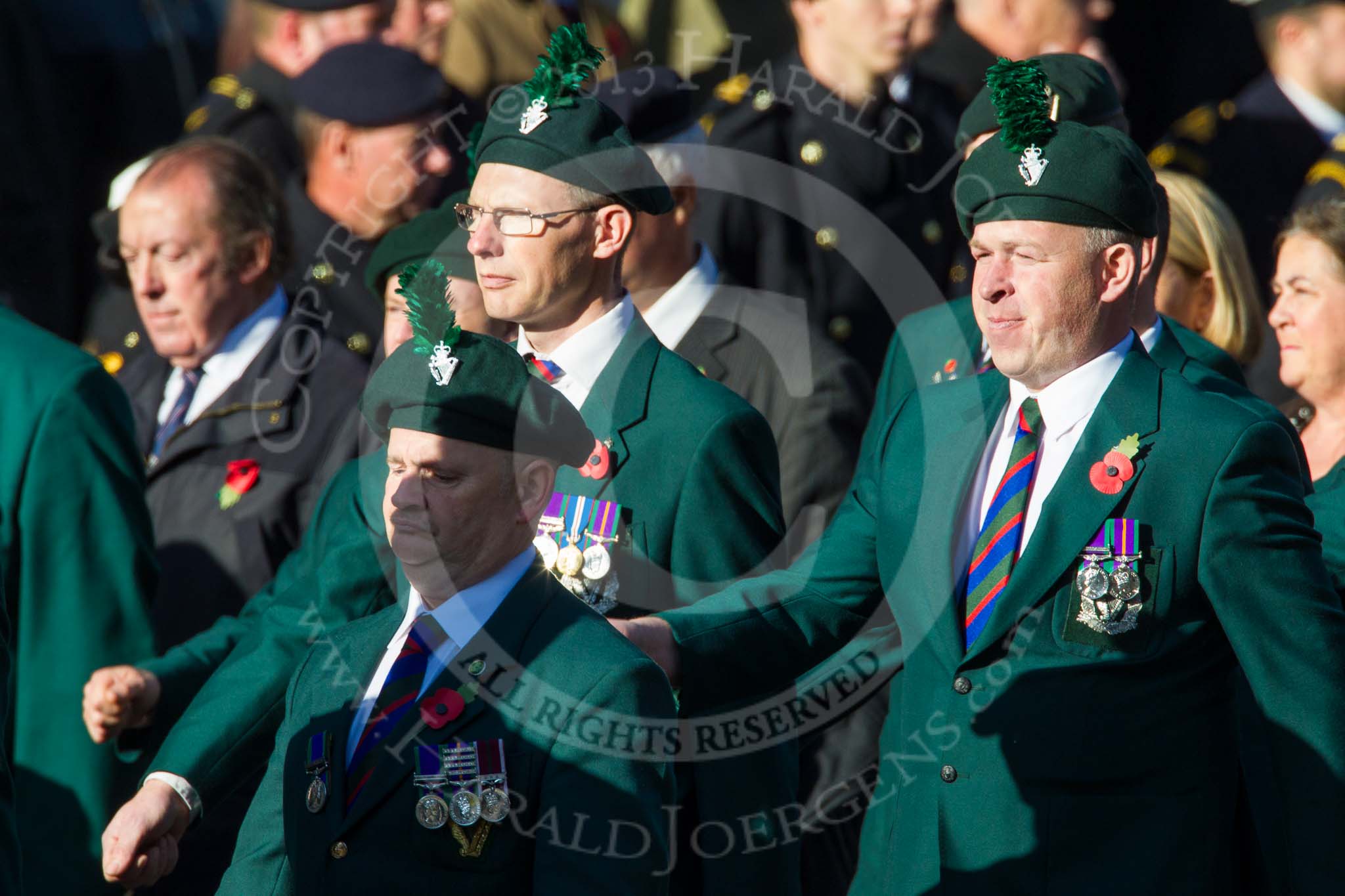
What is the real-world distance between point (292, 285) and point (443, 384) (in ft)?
10.7

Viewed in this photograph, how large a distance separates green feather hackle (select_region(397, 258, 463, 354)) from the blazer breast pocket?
4.05ft

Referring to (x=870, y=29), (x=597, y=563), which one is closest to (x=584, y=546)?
(x=597, y=563)

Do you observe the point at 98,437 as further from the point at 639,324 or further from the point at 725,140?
the point at 725,140

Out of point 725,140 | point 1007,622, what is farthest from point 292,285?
point 1007,622

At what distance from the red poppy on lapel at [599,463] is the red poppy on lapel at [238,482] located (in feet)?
5.72

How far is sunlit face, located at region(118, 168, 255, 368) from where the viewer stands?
19.5 ft

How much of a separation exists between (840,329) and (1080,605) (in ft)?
9.25

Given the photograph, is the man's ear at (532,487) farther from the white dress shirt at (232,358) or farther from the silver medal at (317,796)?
the white dress shirt at (232,358)

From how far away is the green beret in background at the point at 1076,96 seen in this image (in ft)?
15.6

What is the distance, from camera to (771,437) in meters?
4.39

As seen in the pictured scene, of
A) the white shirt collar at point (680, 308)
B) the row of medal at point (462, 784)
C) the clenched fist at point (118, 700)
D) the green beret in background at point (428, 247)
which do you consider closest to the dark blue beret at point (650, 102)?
the white shirt collar at point (680, 308)

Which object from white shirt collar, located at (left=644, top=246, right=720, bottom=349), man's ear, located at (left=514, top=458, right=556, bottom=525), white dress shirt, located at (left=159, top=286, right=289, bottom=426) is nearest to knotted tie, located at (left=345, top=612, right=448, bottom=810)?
man's ear, located at (left=514, top=458, right=556, bottom=525)

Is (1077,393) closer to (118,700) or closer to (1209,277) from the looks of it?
(1209,277)

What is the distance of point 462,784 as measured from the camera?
128 inches
